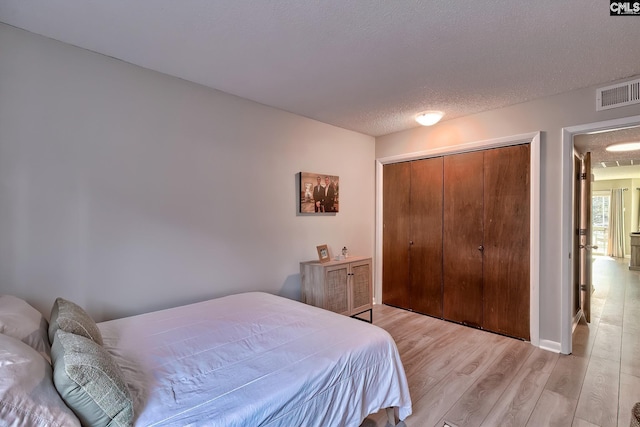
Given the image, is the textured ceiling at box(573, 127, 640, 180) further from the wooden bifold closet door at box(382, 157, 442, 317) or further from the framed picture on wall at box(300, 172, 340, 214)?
the framed picture on wall at box(300, 172, 340, 214)

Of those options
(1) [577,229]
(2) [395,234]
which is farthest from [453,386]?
(1) [577,229]

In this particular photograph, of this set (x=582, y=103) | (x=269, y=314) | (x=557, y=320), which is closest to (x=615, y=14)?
(x=582, y=103)

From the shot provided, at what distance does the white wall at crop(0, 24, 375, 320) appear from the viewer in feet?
6.30

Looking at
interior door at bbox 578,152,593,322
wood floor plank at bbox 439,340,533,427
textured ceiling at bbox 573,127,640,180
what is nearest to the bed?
wood floor plank at bbox 439,340,533,427

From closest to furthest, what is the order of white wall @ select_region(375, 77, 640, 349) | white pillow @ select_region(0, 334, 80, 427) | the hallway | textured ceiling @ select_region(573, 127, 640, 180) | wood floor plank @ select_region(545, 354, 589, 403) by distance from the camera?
white pillow @ select_region(0, 334, 80, 427)
the hallway
wood floor plank @ select_region(545, 354, 589, 403)
white wall @ select_region(375, 77, 640, 349)
textured ceiling @ select_region(573, 127, 640, 180)

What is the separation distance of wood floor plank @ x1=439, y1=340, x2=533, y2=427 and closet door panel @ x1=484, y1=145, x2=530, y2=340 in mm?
369

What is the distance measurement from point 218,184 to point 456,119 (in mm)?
2807

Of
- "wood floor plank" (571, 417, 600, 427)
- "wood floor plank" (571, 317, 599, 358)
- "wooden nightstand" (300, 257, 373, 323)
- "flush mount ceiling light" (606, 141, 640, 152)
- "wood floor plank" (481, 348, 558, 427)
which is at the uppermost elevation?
"flush mount ceiling light" (606, 141, 640, 152)

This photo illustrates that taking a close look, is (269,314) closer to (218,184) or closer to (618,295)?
(218,184)

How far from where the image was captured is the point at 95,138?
85.2 inches

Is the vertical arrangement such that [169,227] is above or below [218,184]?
below

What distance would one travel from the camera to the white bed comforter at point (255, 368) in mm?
1203

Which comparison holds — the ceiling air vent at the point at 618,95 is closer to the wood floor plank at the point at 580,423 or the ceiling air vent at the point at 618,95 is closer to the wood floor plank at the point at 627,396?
the wood floor plank at the point at 627,396

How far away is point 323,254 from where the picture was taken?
353cm
